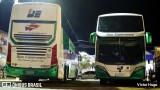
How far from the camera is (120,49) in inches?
719

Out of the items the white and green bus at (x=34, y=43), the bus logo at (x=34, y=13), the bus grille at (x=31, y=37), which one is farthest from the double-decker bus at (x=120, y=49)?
the bus logo at (x=34, y=13)

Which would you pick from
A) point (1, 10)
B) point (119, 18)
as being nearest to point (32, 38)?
point (119, 18)

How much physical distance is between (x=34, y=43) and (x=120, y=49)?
4976 millimetres

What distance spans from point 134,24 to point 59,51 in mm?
4888

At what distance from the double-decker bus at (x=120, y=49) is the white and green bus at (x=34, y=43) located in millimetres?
3036

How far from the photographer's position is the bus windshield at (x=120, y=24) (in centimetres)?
1847

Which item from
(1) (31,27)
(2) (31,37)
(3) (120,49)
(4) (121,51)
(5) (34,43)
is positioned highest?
(1) (31,27)

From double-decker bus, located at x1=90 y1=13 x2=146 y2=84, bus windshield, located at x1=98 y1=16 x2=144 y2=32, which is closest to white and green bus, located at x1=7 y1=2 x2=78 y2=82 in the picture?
double-decker bus, located at x1=90 y1=13 x2=146 y2=84

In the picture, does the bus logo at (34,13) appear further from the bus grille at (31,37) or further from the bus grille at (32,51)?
the bus grille at (32,51)

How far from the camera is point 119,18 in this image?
1892 centimetres

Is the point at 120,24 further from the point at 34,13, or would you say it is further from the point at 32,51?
the point at 32,51

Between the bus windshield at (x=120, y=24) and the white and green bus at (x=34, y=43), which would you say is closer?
the white and green bus at (x=34, y=43)

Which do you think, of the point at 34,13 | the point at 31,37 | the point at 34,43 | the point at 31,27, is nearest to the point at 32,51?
the point at 34,43

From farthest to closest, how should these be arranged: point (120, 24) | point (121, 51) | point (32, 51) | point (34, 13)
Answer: point (120, 24)
point (121, 51)
point (34, 13)
point (32, 51)
